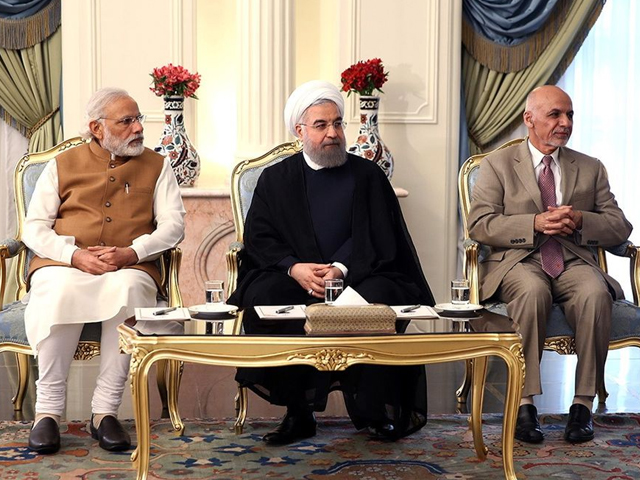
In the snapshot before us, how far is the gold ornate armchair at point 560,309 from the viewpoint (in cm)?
430

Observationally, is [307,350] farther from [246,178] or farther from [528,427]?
[246,178]

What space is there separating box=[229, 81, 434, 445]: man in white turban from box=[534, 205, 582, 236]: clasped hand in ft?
1.83

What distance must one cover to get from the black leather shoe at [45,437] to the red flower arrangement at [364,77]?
2.92 meters

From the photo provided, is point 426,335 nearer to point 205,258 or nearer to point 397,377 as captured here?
point 397,377

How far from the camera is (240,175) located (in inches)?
193

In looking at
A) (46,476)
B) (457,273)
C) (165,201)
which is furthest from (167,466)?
(457,273)

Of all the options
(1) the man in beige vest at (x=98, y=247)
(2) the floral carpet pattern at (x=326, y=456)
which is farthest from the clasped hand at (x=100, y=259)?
(2) the floral carpet pattern at (x=326, y=456)

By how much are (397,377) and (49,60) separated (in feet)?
12.4

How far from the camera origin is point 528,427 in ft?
13.5

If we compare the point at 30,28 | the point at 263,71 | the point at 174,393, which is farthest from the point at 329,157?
the point at 30,28

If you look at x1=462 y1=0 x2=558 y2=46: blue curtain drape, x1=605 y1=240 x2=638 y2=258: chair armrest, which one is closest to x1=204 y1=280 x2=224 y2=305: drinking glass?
x1=605 y1=240 x2=638 y2=258: chair armrest

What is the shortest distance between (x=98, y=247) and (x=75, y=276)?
0.20 metres

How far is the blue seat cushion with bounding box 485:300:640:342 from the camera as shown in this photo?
4.29m

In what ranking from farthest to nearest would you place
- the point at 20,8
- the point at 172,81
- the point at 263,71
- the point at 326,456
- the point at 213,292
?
the point at 20,8
the point at 263,71
the point at 172,81
the point at 326,456
the point at 213,292
